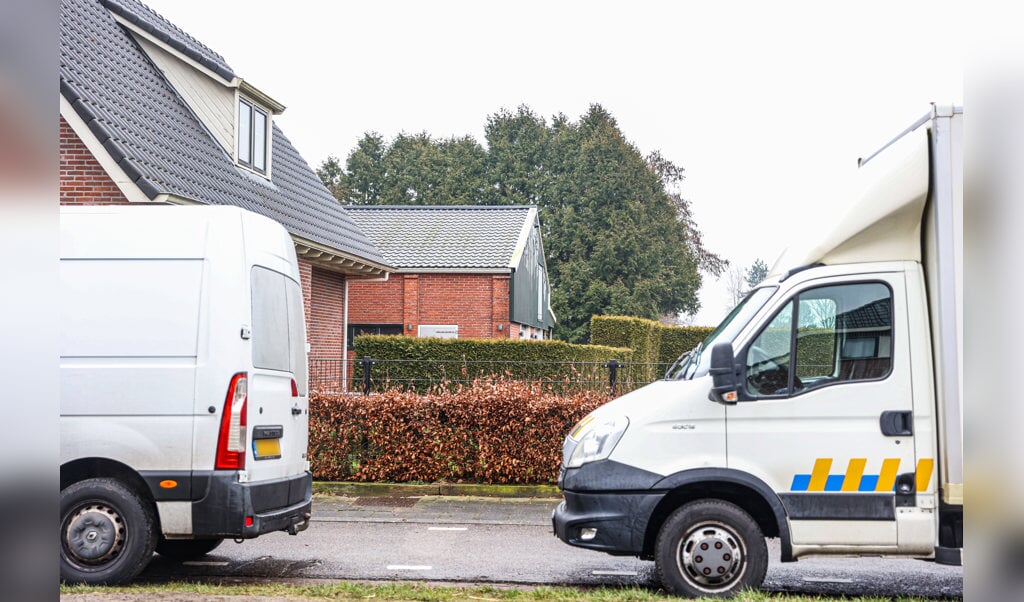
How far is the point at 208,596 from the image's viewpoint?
18.0 feet

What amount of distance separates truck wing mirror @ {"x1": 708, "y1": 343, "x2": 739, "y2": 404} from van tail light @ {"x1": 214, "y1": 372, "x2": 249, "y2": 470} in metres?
3.43

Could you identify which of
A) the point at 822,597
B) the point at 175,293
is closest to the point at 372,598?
the point at 175,293

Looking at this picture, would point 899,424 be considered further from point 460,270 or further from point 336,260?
point 460,270

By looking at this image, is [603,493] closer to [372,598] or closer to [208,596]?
[372,598]

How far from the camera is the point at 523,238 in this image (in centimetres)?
3525

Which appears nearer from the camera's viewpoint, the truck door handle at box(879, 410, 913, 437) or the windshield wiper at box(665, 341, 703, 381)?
the truck door handle at box(879, 410, 913, 437)

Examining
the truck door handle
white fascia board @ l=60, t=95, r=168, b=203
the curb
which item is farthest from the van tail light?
white fascia board @ l=60, t=95, r=168, b=203

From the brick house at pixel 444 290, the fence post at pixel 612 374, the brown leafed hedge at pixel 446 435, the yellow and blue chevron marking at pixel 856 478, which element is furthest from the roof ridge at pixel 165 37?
the yellow and blue chevron marking at pixel 856 478

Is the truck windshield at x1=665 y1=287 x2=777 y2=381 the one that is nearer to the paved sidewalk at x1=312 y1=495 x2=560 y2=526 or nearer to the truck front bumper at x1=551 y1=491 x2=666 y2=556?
the truck front bumper at x1=551 y1=491 x2=666 y2=556

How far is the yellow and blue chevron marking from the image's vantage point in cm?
616

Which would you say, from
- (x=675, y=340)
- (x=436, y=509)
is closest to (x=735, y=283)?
(x=675, y=340)

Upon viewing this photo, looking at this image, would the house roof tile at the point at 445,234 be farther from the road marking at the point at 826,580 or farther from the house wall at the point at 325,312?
the road marking at the point at 826,580

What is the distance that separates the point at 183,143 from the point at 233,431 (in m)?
11.6
